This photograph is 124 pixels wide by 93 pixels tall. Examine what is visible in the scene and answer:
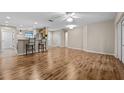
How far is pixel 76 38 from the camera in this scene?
13594 millimetres

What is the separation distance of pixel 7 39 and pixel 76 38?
22.6 ft

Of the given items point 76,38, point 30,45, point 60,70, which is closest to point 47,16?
point 30,45

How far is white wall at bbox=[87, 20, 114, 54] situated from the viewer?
8.65 m

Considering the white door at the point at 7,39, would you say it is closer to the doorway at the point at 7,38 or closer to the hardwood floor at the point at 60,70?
the doorway at the point at 7,38

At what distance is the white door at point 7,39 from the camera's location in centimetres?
1202

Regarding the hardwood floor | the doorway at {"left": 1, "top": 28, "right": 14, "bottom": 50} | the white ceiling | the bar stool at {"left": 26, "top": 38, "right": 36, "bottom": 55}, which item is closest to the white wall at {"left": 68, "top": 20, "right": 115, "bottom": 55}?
the white ceiling

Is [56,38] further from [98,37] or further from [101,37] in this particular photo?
[101,37]

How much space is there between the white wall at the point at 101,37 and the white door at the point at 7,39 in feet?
24.9

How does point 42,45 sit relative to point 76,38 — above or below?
below
